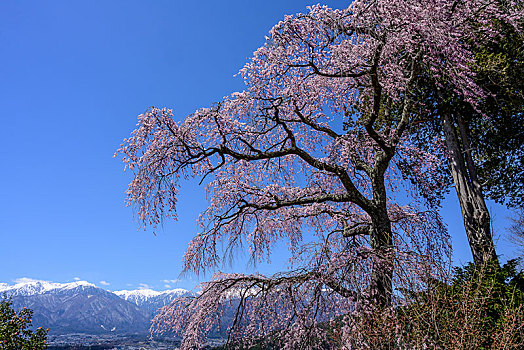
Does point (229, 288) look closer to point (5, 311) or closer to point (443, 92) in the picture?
point (443, 92)

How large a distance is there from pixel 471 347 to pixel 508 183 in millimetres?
9853

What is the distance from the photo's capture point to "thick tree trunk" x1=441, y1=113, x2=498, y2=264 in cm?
947

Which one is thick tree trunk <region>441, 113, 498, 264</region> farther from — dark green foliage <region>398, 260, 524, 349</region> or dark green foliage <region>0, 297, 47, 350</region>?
dark green foliage <region>0, 297, 47, 350</region>

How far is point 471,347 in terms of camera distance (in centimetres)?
431

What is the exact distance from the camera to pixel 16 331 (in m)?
14.2

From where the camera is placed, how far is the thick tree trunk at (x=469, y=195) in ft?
31.1

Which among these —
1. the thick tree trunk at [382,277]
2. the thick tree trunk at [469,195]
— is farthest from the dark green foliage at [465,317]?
the thick tree trunk at [469,195]

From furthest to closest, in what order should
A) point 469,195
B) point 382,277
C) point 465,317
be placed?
point 469,195, point 382,277, point 465,317

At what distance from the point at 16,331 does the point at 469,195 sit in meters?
17.2

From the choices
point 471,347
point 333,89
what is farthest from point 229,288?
point 333,89

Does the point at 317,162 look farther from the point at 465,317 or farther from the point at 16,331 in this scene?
the point at 16,331

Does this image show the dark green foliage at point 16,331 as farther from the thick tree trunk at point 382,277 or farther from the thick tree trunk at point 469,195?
the thick tree trunk at point 469,195

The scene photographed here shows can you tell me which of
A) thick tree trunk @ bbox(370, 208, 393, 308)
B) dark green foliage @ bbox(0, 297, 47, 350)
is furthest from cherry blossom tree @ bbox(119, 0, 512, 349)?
dark green foliage @ bbox(0, 297, 47, 350)

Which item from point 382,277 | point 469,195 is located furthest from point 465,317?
point 469,195
